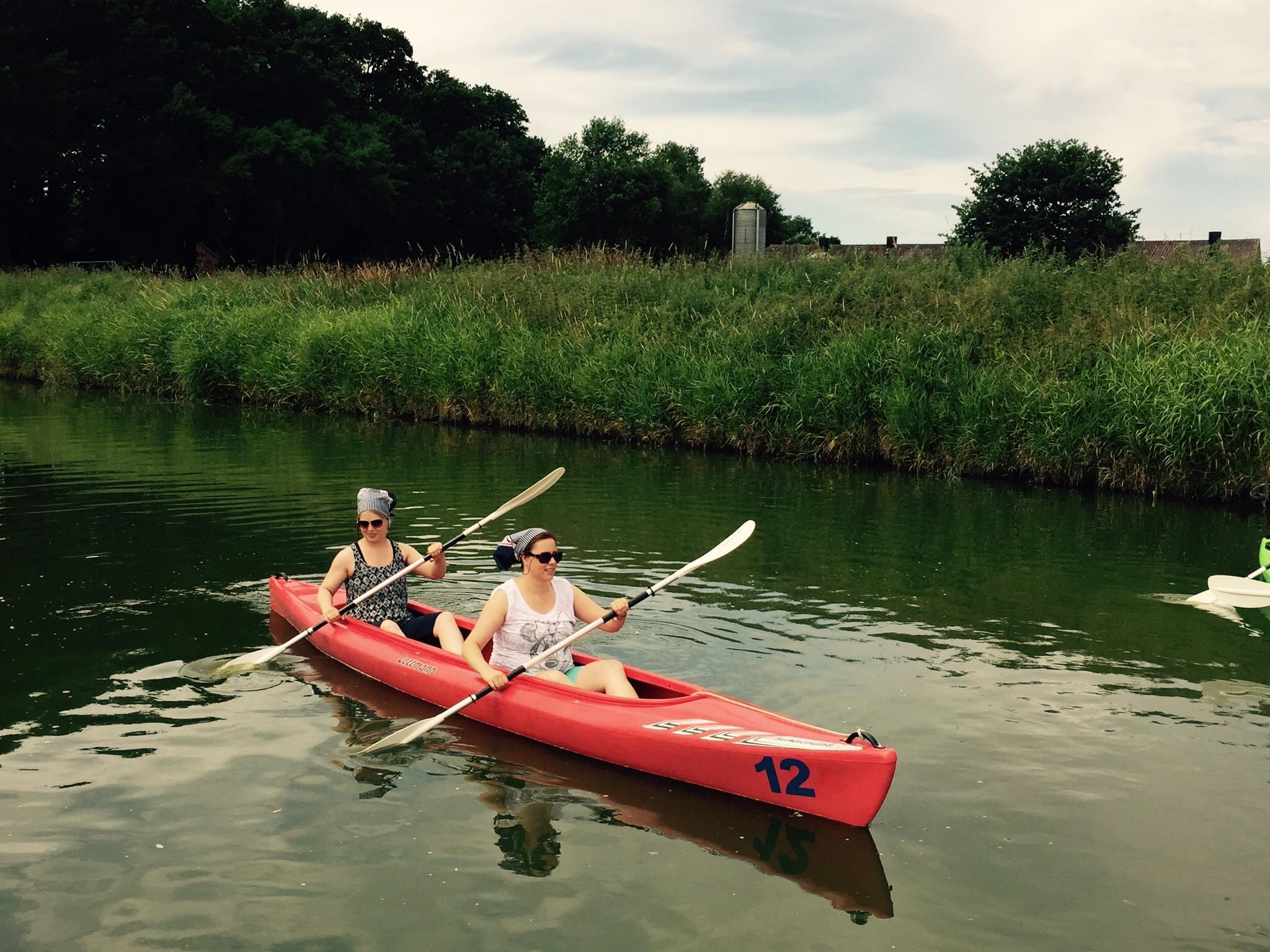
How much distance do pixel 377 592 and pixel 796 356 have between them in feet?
34.1

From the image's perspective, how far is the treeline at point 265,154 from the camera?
137ft

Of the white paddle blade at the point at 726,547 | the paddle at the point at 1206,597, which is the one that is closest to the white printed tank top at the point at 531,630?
the white paddle blade at the point at 726,547

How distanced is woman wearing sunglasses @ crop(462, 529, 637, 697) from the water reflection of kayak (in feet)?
1.26

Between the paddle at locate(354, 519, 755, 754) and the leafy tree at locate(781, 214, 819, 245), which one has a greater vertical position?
the leafy tree at locate(781, 214, 819, 245)

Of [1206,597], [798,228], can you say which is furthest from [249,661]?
[798,228]

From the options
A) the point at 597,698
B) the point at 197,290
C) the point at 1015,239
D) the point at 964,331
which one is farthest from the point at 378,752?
the point at 1015,239

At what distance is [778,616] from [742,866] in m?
3.82

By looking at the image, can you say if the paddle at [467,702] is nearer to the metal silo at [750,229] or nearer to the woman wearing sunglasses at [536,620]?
the woman wearing sunglasses at [536,620]

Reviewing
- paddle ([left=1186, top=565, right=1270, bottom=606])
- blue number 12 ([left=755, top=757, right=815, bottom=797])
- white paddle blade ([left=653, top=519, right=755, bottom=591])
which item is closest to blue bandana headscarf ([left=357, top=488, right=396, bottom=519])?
white paddle blade ([left=653, top=519, right=755, bottom=591])

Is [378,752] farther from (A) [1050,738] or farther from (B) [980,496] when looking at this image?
(B) [980,496]

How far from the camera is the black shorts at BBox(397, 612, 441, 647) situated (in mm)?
7715

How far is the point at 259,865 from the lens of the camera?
496 cm

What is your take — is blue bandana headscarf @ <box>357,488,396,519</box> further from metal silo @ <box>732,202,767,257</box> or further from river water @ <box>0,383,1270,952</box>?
metal silo @ <box>732,202,767,257</box>

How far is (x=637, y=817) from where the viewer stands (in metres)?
5.55
